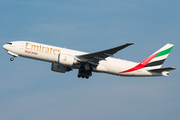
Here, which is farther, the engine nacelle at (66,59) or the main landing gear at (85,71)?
the main landing gear at (85,71)

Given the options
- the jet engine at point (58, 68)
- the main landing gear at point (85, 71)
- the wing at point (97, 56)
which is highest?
the wing at point (97, 56)

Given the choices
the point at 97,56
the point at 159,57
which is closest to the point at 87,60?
the point at 97,56

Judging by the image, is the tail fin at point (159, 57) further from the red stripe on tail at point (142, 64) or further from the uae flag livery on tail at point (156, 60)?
the red stripe on tail at point (142, 64)

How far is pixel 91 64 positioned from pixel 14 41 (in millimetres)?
10719

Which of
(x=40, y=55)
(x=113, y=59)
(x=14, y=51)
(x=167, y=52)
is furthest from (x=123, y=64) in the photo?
(x=14, y=51)

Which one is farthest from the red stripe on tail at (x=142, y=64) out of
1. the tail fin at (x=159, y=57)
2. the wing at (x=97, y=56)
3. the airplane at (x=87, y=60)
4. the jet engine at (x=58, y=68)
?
the jet engine at (x=58, y=68)

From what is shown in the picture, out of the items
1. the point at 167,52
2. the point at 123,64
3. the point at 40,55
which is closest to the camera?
the point at 40,55

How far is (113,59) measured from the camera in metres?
39.5

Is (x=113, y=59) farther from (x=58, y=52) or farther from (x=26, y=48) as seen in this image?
(x=26, y=48)

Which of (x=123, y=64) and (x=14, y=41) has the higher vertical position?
(x=14, y=41)

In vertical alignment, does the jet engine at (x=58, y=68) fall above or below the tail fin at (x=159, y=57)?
below

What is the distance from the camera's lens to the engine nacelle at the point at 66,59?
36250mm

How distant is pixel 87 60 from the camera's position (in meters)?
37.7

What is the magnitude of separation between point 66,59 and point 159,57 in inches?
562
